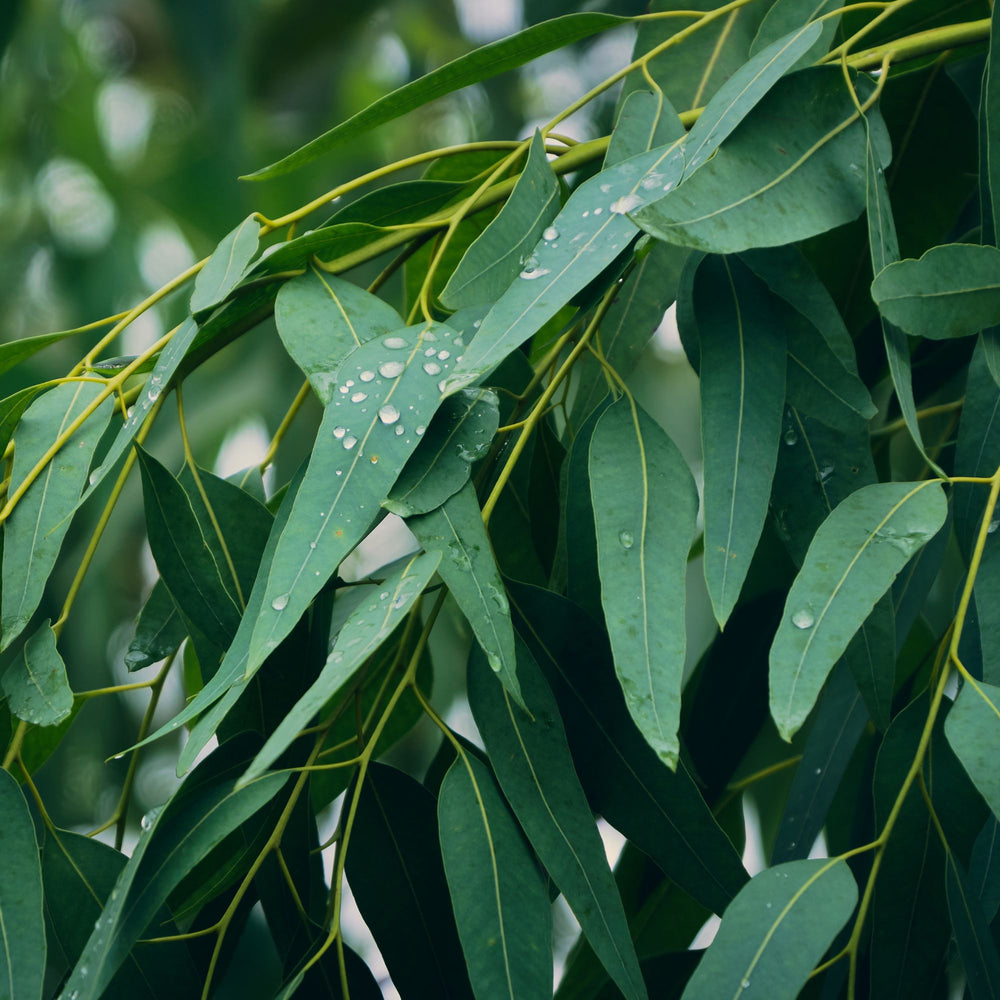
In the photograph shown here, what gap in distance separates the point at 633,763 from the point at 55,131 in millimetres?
2017

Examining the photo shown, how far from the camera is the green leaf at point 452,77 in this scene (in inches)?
20.3

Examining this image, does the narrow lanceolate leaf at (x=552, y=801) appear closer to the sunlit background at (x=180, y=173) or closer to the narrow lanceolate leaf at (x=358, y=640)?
the narrow lanceolate leaf at (x=358, y=640)

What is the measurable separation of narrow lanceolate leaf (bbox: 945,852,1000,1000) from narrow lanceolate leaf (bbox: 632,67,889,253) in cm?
26

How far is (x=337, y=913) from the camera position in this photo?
43 centimetres

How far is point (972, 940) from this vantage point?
44 centimetres

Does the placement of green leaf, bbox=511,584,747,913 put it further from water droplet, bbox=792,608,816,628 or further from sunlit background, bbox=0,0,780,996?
sunlit background, bbox=0,0,780,996

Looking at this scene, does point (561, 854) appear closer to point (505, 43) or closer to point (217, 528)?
point (217, 528)

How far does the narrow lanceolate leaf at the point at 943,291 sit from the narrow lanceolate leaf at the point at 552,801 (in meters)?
0.20

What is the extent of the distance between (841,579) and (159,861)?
281mm

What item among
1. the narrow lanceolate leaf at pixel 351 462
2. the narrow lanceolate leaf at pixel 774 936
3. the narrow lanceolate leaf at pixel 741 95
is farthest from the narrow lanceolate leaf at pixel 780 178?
the narrow lanceolate leaf at pixel 774 936

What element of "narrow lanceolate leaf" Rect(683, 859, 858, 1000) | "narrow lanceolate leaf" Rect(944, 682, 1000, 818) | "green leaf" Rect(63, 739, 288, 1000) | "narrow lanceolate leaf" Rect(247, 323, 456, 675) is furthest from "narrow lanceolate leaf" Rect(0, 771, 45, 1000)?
"narrow lanceolate leaf" Rect(944, 682, 1000, 818)

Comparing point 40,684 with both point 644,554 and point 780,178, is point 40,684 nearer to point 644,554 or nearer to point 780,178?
point 644,554

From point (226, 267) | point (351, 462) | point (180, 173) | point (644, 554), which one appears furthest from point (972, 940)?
point (180, 173)

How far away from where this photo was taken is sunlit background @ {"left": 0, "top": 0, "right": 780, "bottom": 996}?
154 centimetres
